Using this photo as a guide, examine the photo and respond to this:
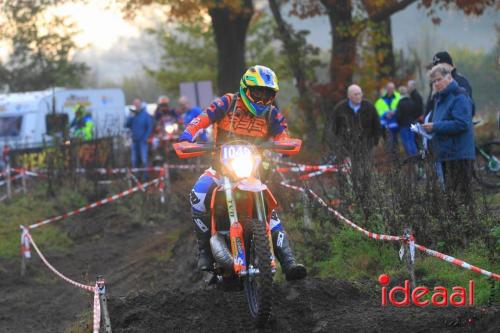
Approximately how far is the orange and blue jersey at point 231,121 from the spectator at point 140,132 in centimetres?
1134

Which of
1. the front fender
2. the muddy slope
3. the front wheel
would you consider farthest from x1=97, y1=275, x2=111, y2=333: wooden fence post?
the front fender

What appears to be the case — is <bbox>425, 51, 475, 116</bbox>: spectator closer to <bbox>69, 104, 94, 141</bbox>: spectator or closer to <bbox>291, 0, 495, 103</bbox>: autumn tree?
<bbox>69, 104, 94, 141</bbox>: spectator

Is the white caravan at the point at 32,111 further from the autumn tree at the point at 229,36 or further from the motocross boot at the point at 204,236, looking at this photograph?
A: the motocross boot at the point at 204,236

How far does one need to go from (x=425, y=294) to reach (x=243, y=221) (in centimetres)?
172

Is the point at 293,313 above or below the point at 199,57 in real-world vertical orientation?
below

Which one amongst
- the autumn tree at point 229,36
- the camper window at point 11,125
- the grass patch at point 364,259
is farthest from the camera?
the camper window at point 11,125

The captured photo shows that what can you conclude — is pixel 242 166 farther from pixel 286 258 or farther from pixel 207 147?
pixel 286 258

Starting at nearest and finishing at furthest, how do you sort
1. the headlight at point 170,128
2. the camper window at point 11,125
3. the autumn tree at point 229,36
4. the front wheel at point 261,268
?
the front wheel at point 261,268, the headlight at point 170,128, the autumn tree at point 229,36, the camper window at point 11,125

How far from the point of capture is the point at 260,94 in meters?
7.91

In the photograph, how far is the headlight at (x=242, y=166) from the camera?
7.59m

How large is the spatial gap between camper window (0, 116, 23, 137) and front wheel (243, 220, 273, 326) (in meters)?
20.6

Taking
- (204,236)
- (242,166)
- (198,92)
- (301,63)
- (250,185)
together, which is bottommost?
(204,236)

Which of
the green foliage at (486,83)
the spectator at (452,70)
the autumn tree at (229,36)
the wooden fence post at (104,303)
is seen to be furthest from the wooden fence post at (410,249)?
the green foliage at (486,83)

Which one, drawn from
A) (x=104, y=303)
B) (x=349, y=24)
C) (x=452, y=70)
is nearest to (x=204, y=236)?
(x=104, y=303)
